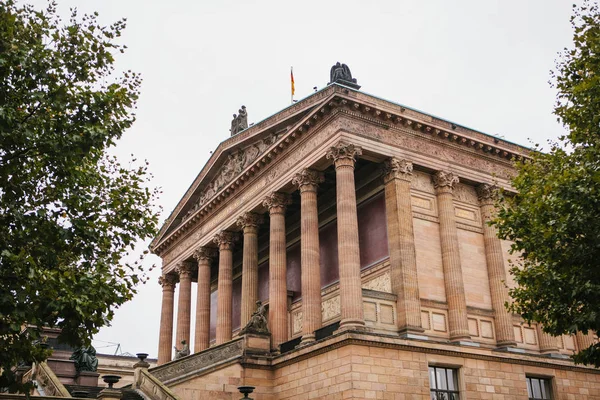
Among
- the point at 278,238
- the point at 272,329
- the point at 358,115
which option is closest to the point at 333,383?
the point at 272,329

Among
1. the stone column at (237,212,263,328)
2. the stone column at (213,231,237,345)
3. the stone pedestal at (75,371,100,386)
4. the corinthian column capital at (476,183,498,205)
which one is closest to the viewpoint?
the stone pedestal at (75,371,100,386)

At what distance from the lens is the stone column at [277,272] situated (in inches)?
1200

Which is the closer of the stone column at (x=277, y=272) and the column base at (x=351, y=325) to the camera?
the column base at (x=351, y=325)

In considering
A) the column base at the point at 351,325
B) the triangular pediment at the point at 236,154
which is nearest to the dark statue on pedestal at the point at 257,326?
the column base at the point at 351,325

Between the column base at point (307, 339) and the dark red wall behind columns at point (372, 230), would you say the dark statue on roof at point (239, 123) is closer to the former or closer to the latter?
the dark red wall behind columns at point (372, 230)

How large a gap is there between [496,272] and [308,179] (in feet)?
31.9

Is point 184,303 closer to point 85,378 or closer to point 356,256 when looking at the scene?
point 85,378

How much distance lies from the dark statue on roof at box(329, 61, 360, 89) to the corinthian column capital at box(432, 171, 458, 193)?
5.60 meters

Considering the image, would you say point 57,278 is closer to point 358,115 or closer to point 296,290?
point 358,115

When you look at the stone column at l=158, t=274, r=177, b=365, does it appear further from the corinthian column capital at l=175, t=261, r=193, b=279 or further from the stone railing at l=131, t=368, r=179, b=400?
the stone railing at l=131, t=368, r=179, b=400

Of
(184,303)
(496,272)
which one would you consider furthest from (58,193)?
(184,303)

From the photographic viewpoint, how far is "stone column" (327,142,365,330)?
26016 mm

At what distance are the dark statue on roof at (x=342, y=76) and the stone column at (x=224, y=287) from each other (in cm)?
1224

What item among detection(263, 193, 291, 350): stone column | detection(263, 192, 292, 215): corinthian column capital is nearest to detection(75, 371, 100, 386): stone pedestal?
detection(263, 193, 291, 350): stone column
